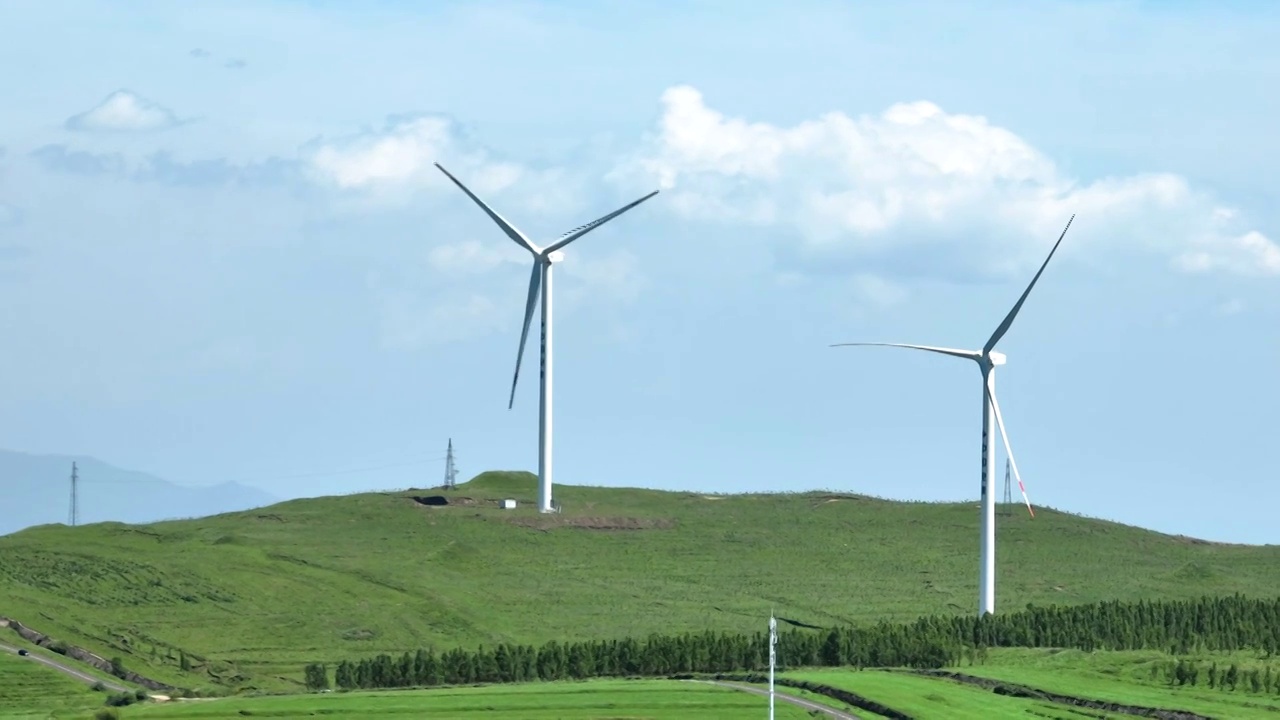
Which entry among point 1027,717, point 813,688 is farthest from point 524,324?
point 1027,717

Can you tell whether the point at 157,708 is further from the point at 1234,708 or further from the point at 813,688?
the point at 1234,708

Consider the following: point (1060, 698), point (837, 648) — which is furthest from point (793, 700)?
point (837, 648)

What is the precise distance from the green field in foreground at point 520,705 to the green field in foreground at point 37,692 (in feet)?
27.7

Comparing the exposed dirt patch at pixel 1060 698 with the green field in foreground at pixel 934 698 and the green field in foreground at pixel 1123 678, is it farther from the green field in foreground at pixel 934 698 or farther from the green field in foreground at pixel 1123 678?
the green field in foreground at pixel 934 698

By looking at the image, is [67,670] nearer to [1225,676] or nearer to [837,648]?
[837,648]

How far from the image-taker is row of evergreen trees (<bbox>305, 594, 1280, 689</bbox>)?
15112 cm

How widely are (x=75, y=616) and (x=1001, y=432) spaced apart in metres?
79.0

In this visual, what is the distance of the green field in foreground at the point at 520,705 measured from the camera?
407ft

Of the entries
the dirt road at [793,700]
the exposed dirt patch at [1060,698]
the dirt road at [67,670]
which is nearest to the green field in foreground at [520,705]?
the dirt road at [793,700]

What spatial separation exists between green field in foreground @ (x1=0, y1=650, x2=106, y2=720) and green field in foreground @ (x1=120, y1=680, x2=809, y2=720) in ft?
27.7

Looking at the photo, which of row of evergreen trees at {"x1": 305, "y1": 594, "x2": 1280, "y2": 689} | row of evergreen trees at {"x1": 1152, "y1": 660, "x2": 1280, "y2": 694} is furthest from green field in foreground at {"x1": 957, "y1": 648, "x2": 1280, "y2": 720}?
row of evergreen trees at {"x1": 305, "y1": 594, "x2": 1280, "y2": 689}

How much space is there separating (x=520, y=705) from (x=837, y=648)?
→ 36664 mm

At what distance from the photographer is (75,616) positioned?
562 feet

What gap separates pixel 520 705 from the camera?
128 meters
